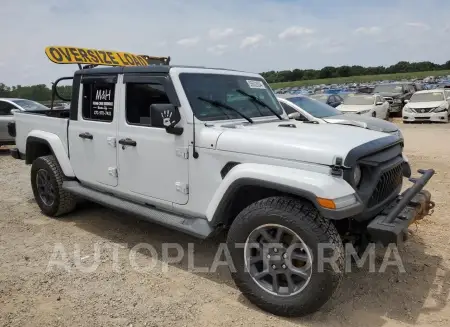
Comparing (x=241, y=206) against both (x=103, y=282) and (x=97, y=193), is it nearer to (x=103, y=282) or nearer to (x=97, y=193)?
(x=103, y=282)

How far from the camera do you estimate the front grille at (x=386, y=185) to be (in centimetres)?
326

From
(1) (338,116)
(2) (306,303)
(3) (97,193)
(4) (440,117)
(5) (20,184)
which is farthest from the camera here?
(4) (440,117)

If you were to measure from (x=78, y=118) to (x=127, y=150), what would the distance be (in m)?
1.06

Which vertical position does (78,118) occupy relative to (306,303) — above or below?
above

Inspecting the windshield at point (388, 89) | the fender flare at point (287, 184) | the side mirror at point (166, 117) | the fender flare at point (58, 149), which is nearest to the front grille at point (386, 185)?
the fender flare at point (287, 184)

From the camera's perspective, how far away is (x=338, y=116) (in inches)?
381

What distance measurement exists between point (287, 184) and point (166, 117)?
4.12ft

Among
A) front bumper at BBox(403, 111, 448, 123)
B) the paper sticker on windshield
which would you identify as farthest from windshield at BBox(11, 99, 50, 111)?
front bumper at BBox(403, 111, 448, 123)

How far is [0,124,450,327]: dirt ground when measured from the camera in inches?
124

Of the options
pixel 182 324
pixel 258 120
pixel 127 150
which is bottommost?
pixel 182 324

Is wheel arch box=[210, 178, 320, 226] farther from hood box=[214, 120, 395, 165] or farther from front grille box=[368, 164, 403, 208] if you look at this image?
front grille box=[368, 164, 403, 208]

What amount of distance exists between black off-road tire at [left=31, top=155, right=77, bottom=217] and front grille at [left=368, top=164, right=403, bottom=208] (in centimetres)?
374

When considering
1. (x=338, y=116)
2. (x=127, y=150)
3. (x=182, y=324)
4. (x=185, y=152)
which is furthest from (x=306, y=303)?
(x=338, y=116)

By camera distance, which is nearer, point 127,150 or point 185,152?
point 185,152
